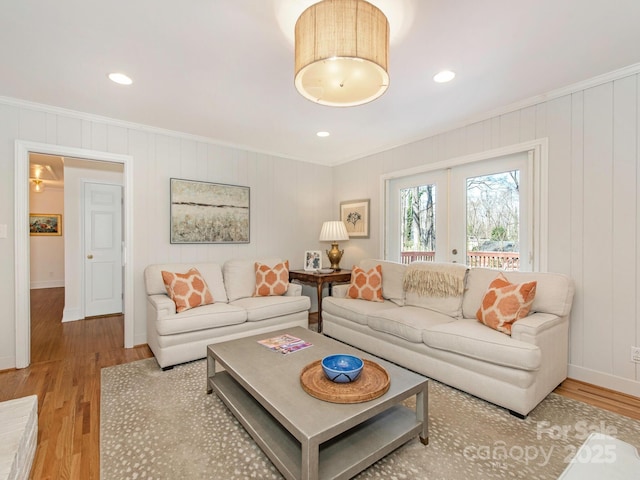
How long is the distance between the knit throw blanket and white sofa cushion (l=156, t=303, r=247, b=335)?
179cm

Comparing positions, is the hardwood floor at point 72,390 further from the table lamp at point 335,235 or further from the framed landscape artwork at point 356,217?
the framed landscape artwork at point 356,217

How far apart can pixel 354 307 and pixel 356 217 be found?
1.79 meters

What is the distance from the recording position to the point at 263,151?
4.44 m

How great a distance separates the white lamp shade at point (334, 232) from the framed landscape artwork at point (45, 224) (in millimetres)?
6736

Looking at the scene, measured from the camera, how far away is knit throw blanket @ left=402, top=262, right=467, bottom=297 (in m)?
3.00

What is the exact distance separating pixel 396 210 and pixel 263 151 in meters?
2.02

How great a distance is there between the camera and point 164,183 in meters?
3.69

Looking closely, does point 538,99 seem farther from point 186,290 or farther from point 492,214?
point 186,290

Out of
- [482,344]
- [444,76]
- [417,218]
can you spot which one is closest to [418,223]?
[417,218]

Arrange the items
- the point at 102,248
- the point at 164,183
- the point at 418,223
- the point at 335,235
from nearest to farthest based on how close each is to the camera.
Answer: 1. the point at 164,183
2. the point at 418,223
3. the point at 335,235
4. the point at 102,248

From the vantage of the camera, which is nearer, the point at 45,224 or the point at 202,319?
the point at 202,319

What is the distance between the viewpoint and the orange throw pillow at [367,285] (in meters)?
3.54

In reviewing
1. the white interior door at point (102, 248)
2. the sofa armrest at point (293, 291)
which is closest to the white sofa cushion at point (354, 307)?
the sofa armrest at point (293, 291)

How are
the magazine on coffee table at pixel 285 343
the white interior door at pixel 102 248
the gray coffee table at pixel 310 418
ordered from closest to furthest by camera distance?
the gray coffee table at pixel 310 418
the magazine on coffee table at pixel 285 343
the white interior door at pixel 102 248
